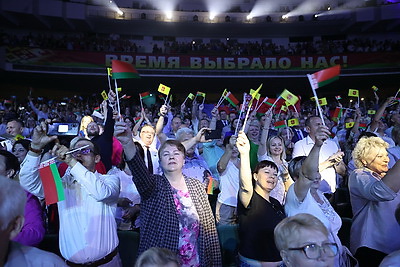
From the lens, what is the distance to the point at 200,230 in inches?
97.4

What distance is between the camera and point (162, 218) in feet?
7.73

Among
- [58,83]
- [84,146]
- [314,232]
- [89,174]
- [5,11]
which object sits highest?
[5,11]

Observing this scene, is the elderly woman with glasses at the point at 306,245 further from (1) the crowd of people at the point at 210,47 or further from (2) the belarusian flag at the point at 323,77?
(1) the crowd of people at the point at 210,47

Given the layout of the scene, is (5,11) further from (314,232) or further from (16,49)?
(314,232)

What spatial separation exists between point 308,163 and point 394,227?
0.81 metres

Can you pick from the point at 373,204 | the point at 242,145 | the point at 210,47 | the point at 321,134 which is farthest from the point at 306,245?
the point at 210,47

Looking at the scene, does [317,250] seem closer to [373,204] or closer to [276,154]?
[373,204]

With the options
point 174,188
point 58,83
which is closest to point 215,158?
point 174,188

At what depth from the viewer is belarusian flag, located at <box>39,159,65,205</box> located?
7.49 feet

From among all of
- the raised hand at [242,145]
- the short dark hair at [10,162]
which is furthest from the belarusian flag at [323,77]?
the short dark hair at [10,162]

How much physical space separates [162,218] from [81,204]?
658mm

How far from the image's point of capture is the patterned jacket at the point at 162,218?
7.63 ft

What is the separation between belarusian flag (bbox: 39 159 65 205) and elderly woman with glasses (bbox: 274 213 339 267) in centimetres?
141

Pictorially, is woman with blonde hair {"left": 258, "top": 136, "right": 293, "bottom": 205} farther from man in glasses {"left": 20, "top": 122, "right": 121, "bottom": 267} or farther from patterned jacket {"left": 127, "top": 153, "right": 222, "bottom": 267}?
man in glasses {"left": 20, "top": 122, "right": 121, "bottom": 267}
